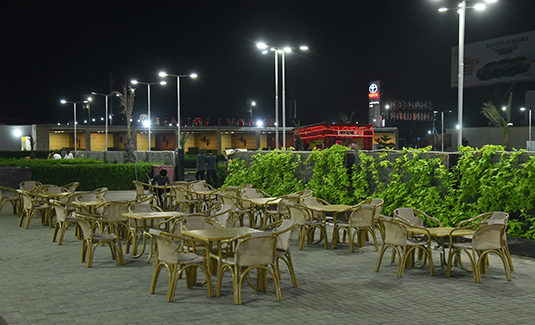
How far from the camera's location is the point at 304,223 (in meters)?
10.8

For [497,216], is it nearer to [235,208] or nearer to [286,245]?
[286,245]

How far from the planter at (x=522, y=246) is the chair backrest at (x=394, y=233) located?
10.1ft

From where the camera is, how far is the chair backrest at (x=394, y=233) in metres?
8.57

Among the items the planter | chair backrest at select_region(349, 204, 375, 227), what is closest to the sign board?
the planter

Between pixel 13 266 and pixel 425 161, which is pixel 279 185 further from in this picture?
pixel 13 266

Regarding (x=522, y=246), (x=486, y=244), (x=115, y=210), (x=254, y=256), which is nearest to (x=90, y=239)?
(x=115, y=210)

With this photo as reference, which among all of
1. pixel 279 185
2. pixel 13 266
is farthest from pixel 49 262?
pixel 279 185

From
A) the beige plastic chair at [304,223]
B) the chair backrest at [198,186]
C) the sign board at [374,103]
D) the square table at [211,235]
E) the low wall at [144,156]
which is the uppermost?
the sign board at [374,103]

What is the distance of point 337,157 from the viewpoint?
15.2 metres

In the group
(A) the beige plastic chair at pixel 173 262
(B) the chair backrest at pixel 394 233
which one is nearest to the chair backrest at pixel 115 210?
(A) the beige plastic chair at pixel 173 262

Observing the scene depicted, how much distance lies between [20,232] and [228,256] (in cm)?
720

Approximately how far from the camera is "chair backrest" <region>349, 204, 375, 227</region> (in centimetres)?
1052

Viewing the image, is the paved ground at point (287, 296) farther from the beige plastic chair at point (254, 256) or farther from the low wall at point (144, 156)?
the low wall at point (144, 156)

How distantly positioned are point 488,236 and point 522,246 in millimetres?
2446
